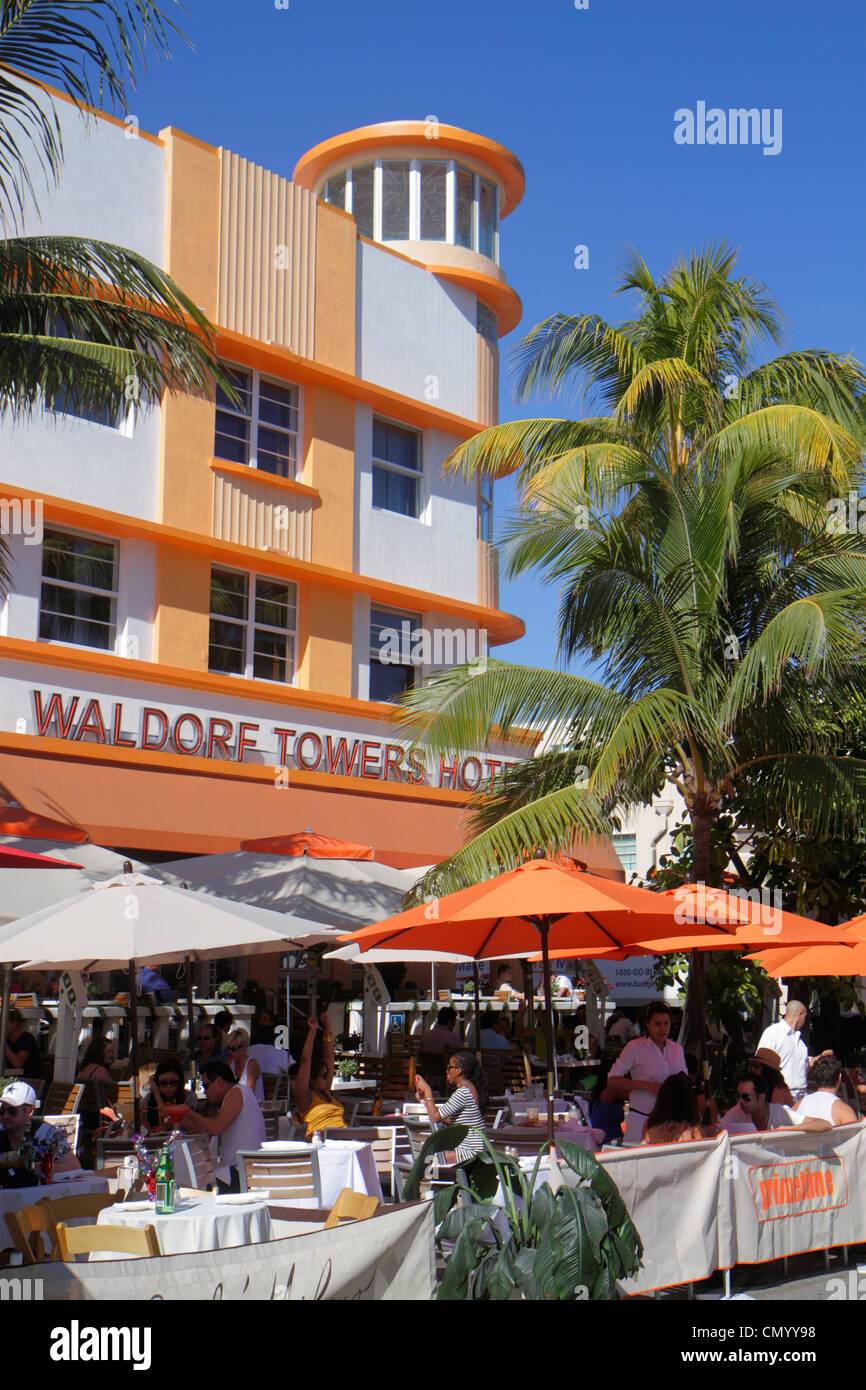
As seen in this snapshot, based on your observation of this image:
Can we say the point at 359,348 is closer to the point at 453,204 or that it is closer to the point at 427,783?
the point at 453,204

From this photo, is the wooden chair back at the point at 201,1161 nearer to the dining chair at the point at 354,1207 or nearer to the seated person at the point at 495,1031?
the dining chair at the point at 354,1207

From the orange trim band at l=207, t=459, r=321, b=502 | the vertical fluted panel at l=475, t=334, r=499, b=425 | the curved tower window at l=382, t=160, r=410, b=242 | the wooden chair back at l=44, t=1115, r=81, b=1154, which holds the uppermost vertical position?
the curved tower window at l=382, t=160, r=410, b=242

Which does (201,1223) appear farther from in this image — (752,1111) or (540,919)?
(752,1111)

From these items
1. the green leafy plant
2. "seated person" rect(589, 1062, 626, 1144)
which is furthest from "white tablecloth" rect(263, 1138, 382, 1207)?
the green leafy plant

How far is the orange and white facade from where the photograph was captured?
17.4 meters

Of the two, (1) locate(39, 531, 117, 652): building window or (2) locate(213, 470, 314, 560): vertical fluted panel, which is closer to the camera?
(1) locate(39, 531, 117, 652): building window

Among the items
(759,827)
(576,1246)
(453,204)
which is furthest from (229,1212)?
(453,204)

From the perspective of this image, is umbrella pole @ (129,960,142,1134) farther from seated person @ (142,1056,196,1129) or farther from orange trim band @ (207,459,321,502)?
orange trim band @ (207,459,321,502)

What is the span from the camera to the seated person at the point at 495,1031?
701 inches

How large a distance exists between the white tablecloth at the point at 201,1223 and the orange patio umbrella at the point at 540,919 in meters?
2.31

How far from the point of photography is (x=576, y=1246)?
5867 millimetres

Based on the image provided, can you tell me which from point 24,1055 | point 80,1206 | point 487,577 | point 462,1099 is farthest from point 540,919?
point 487,577

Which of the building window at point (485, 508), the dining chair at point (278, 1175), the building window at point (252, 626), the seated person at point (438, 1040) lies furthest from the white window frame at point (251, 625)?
the dining chair at point (278, 1175)

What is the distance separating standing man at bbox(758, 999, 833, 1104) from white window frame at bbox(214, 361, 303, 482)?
10870 millimetres
